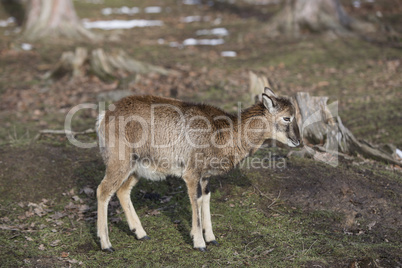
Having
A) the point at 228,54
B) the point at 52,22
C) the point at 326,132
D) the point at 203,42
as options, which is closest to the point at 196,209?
the point at 326,132

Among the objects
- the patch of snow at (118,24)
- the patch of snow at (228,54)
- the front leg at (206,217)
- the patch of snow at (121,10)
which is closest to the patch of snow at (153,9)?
the patch of snow at (121,10)

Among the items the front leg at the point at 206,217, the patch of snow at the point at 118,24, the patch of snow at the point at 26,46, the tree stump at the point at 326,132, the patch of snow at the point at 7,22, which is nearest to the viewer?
the front leg at the point at 206,217

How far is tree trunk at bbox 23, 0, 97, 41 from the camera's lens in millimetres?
22797

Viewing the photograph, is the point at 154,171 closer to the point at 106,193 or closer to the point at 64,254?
the point at 106,193

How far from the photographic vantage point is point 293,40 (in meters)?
21.9

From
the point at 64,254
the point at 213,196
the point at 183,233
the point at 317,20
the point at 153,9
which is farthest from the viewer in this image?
the point at 153,9

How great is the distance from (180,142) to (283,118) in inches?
72.2

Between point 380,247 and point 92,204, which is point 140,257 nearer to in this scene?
point 92,204

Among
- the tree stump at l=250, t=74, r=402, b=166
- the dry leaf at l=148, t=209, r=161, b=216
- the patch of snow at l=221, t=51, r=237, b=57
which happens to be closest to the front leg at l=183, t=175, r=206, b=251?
the dry leaf at l=148, t=209, r=161, b=216

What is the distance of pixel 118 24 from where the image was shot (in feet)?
90.4

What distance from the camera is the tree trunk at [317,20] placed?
2233cm

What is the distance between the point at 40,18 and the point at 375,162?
19.2m

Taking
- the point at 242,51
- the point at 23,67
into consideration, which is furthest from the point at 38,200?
the point at 242,51

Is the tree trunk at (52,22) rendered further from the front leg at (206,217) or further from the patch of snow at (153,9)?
→ the front leg at (206,217)
